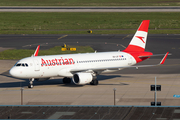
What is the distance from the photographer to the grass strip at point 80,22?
368ft

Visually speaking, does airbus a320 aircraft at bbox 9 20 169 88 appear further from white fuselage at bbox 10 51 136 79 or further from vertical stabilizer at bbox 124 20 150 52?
vertical stabilizer at bbox 124 20 150 52

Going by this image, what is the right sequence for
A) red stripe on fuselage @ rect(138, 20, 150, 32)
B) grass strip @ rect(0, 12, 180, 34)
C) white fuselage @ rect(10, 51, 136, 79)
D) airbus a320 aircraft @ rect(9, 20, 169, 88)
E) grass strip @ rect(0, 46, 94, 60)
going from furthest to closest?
grass strip @ rect(0, 12, 180, 34)
grass strip @ rect(0, 46, 94, 60)
red stripe on fuselage @ rect(138, 20, 150, 32)
airbus a320 aircraft @ rect(9, 20, 169, 88)
white fuselage @ rect(10, 51, 136, 79)

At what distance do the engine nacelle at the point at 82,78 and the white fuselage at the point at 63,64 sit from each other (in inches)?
61.1

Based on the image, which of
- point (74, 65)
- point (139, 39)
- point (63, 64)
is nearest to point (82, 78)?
point (74, 65)

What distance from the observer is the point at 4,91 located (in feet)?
149

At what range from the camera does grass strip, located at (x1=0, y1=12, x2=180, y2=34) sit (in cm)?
11231

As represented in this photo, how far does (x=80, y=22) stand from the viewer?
12681 centimetres

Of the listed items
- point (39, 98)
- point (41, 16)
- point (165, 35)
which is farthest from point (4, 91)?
point (41, 16)

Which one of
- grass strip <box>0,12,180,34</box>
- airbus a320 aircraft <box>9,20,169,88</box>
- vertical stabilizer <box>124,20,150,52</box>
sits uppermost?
grass strip <box>0,12,180,34</box>

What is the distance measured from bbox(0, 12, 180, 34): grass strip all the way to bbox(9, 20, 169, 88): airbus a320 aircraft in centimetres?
5630

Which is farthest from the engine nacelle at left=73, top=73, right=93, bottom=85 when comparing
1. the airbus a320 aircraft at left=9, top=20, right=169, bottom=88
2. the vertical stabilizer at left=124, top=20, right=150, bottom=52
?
the vertical stabilizer at left=124, top=20, right=150, bottom=52

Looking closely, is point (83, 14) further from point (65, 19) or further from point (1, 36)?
point (1, 36)

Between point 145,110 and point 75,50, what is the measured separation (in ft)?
150

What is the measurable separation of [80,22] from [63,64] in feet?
268
